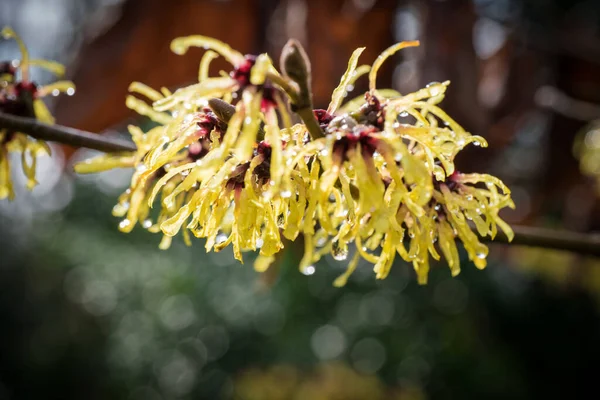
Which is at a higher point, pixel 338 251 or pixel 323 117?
pixel 323 117

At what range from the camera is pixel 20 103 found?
0.97 meters

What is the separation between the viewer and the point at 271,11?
4.68 ft

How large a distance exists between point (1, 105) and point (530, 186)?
1851mm

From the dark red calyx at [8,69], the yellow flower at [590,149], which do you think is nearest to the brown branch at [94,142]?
the dark red calyx at [8,69]

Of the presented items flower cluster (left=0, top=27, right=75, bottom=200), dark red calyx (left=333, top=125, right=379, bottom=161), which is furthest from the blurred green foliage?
dark red calyx (left=333, top=125, right=379, bottom=161)

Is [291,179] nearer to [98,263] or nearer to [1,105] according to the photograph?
[1,105]

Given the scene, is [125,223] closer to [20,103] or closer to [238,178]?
[238,178]

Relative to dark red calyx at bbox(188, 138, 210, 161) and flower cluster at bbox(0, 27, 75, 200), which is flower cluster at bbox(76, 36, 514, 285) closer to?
dark red calyx at bbox(188, 138, 210, 161)

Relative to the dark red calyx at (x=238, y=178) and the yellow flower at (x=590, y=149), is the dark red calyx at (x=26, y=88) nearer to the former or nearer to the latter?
the dark red calyx at (x=238, y=178)

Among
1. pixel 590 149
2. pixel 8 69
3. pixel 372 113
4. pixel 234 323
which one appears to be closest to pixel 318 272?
pixel 234 323

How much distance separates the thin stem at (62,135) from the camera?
886mm

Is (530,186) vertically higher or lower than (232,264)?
higher

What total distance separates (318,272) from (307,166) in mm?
5949

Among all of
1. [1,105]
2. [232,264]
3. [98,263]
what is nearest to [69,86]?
[1,105]
